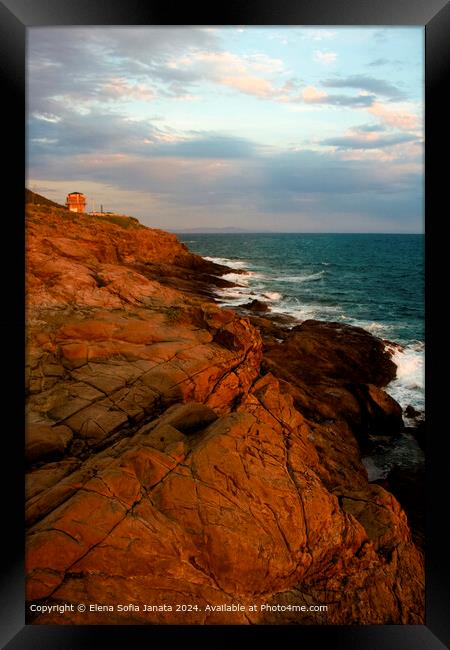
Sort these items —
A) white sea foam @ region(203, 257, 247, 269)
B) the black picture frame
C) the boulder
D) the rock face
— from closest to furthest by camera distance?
the rock face
the black picture frame
the boulder
white sea foam @ region(203, 257, 247, 269)

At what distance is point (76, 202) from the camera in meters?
8.13

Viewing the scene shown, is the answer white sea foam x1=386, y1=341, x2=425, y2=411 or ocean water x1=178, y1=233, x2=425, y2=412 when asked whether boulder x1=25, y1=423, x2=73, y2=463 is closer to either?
ocean water x1=178, y1=233, x2=425, y2=412

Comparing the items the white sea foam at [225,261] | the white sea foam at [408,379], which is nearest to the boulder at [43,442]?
the white sea foam at [408,379]

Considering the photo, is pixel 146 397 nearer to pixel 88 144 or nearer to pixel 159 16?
pixel 88 144

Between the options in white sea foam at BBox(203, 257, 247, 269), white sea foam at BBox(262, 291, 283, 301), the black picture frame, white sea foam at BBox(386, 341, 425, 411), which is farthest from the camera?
white sea foam at BBox(203, 257, 247, 269)

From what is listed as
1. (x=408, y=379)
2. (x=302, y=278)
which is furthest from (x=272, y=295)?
(x=408, y=379)

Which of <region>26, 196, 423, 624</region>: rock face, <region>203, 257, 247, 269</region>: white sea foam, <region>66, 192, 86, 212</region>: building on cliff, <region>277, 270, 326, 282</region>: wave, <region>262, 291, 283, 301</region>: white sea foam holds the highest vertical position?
<region>66, 192, 86, 212</region>: building on cliff

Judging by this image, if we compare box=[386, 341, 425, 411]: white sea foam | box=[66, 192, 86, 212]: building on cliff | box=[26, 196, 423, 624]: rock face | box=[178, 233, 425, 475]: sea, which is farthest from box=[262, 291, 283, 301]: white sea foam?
box=[66, 192, 86, 212]: building on cliff

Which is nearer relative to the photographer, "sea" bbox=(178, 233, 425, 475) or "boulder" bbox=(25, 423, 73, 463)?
"boulder" bbox=(25, 423, 73, 463)

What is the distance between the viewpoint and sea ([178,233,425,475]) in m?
7.45

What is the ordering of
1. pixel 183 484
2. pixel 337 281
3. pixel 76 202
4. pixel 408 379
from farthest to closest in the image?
1. pixel 337 281
2. pixel 76 202
3. pixel 408 379
4. pixel 183 484
